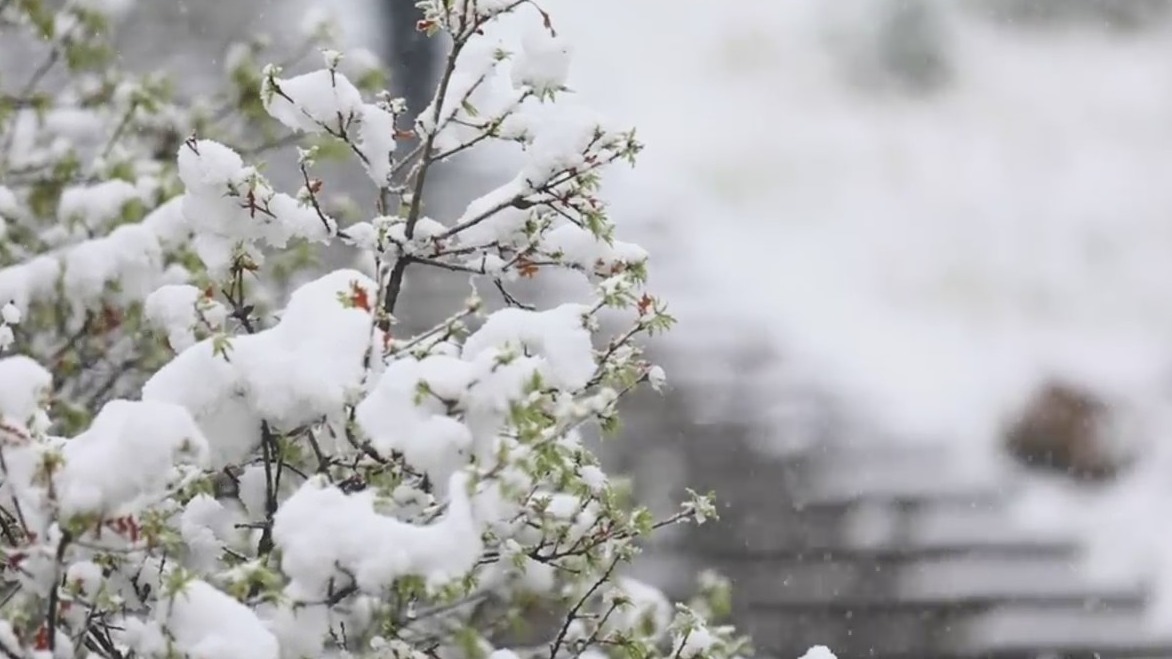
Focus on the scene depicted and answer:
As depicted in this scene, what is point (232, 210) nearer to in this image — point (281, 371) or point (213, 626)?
point (281, 371)

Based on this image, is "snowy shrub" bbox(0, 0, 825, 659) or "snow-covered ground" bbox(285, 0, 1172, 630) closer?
"snowy shrub" bbox(0, 0, 825, 659)

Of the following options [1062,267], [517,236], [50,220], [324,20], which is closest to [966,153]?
[1062,267]

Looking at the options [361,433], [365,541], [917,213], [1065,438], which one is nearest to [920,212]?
[917,213]

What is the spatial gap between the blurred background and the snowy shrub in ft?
6.87

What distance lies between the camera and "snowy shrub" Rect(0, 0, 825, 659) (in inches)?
54.3

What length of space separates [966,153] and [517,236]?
533 cm

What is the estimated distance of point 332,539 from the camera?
4.55 feet

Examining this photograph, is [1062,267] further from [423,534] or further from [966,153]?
[423,534]

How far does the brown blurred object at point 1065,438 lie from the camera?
5.00m

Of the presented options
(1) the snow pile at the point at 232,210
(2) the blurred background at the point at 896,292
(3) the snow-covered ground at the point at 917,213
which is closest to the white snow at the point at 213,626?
(1) the snow pile at the point at 232,210

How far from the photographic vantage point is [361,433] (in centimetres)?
155

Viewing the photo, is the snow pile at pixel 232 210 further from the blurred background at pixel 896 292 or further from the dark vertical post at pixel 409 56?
the dark vertical post at pixel 409 56

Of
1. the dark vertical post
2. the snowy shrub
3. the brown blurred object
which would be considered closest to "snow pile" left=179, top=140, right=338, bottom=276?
the snowy shrub

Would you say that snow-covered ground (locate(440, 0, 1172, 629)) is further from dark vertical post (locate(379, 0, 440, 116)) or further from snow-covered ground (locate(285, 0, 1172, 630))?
dark vertical post (locate(379, 0, 440, 116))
